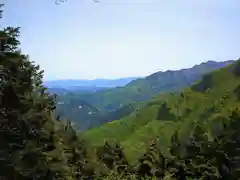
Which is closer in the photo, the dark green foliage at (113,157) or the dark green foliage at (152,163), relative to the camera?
the dark green foliage at (152,163)

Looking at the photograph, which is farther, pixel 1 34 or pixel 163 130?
pixel 163 130

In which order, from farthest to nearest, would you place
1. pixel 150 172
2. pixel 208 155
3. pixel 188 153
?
pixel 188 153, pixel 208 155, pixel 150 172

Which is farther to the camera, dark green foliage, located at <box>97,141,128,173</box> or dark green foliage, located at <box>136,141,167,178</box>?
dark green foliage, located at <box>97,141,128,173</box>

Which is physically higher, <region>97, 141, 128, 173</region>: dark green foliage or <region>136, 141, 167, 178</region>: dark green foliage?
<region>136, 141, 167, 178</region>: dark green foliage

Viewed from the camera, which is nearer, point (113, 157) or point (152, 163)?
point (152, 163)

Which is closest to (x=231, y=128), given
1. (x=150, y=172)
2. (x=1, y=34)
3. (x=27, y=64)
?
A: (x=150, y=172)

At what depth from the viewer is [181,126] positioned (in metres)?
199

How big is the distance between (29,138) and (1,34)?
239 inches

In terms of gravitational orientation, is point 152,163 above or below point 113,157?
above

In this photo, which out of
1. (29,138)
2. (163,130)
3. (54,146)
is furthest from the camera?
(163,130)

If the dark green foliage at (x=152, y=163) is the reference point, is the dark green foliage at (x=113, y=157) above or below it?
below

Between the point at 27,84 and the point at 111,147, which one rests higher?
the point at 27,84

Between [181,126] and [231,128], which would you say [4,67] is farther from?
[181,126]

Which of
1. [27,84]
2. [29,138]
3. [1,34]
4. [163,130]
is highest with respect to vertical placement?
[1,34]
